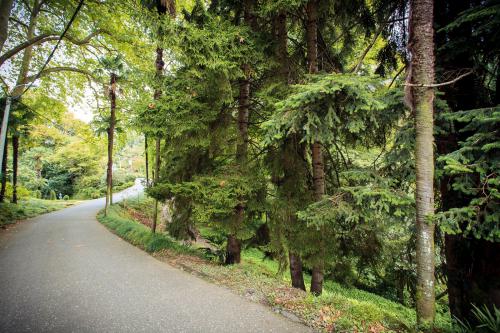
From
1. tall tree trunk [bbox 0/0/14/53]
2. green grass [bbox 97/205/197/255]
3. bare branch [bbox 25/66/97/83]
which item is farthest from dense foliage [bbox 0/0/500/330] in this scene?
bare branch [bbox 25/66/97/83]

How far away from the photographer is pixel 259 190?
5.29 meters

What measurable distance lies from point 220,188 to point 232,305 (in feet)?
6.71

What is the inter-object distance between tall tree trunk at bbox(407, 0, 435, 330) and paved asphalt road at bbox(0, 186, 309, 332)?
1631mm

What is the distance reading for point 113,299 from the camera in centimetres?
395

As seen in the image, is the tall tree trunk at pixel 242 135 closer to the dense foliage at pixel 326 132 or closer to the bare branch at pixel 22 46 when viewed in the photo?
the dense foliage at pixel 326 132

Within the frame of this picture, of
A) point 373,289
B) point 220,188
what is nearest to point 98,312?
point 220,188

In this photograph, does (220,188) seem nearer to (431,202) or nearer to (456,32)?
(431,202)

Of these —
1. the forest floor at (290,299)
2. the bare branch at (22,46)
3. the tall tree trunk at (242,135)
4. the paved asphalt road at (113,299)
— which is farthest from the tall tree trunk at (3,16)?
the tall tree trunk at (242,135)

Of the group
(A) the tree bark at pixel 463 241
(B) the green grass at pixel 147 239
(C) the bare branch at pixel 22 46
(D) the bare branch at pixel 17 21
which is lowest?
(B) the green grass at pixel 147 239

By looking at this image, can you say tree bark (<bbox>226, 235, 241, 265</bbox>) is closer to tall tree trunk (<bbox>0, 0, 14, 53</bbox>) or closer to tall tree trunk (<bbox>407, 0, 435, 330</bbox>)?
tall tree trunk (<bbox>407, 0, 435, 330</bbox>)

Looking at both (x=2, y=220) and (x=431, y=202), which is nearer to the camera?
(x=431, y=202)

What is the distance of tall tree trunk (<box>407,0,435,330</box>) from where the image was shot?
293 cm

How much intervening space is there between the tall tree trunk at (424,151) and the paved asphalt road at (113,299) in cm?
163

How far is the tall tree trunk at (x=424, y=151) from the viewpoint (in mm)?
2934
